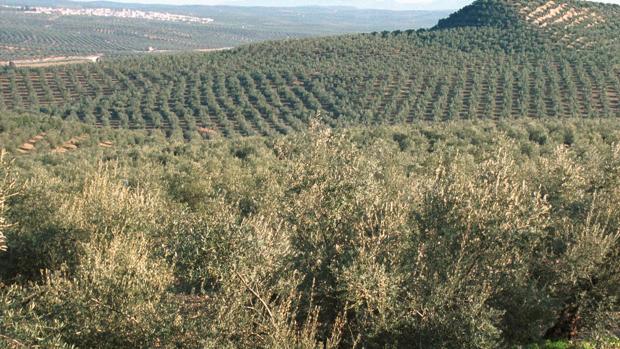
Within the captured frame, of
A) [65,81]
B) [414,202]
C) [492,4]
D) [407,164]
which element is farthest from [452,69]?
[414,202]

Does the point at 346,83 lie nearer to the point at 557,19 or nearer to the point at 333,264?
the point at 557,19

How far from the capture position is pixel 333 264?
1392cm

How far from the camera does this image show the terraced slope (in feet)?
229

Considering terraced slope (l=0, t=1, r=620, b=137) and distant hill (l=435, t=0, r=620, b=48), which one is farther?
distant hill (l=435, t=0, r=620, b=48)

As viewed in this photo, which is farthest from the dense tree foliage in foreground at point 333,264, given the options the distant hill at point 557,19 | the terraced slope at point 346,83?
the distant hill at point 557,19

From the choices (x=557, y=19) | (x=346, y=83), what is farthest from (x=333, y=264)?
(x=557, y=19)

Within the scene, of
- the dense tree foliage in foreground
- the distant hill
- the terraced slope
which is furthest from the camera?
the distant hill

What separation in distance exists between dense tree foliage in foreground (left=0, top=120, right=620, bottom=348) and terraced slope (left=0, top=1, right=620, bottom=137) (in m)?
48.3

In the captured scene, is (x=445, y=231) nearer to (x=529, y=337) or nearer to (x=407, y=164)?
(x=529, y=337)

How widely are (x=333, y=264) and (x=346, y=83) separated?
73.2 meters

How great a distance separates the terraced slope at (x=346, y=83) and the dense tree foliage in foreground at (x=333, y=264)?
4828cm

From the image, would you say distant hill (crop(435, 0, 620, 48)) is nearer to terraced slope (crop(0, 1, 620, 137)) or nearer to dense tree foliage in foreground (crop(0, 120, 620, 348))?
terraced slope (crop(0, 1, 620, 137))

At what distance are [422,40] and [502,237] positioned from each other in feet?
330

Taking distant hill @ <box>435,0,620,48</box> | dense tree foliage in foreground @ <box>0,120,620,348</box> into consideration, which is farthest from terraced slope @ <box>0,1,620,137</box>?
dense tree foliage in foreground @ <box>0,120,620,348</box>
